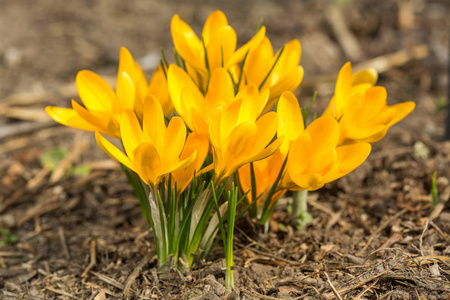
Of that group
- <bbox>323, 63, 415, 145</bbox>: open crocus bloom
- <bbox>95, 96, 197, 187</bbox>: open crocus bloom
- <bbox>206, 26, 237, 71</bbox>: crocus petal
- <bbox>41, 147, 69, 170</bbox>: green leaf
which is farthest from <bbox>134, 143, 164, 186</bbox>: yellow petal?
<bbox>41, 147, 69, 170</bbox>: green leaf

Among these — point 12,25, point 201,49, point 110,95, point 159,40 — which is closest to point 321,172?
point 201,49

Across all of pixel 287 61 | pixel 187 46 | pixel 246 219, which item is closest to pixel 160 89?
pixel 187 46

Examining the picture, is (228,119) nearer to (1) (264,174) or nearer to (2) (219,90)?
(2) (219,90)

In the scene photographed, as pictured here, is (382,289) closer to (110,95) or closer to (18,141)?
(110,95)

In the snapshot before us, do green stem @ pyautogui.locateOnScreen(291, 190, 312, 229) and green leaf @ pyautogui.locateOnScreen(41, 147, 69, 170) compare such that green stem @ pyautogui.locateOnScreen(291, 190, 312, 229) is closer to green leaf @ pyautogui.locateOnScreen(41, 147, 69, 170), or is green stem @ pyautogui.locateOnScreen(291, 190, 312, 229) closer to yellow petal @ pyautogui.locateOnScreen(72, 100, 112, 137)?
yellow petal @ pyautogui.locateOnScreen(72, 100, 112, 137)

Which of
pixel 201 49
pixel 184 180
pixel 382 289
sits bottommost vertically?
pixel 382 289

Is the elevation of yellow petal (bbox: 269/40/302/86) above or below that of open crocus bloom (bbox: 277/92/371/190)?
above
